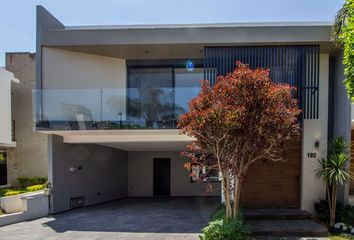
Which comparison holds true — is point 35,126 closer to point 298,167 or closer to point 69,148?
point 69,148

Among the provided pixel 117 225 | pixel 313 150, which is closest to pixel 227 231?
pixel 117 225

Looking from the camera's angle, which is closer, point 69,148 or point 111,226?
point 111,226

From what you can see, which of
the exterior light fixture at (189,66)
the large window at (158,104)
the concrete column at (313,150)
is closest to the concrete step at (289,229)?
the concrete column at (313,150)

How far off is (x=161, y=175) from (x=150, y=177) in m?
0.65

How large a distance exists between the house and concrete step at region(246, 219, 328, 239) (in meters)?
1.51

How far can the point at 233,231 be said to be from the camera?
22.7 ft

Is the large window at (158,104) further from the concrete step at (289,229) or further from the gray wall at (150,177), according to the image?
the gray wall at (150,177)

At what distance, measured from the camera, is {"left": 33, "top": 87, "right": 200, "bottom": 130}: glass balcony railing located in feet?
34.3

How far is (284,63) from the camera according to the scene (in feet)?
34.0

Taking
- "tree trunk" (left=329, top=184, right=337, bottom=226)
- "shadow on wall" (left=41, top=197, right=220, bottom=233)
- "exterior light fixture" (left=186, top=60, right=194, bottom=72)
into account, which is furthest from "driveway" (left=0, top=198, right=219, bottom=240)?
"exterior light fixture" (left=186, top=60, right=194, bottom=72)

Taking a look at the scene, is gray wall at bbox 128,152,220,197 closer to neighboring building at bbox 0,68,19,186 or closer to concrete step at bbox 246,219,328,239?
neighboring building at bbox 0,68,19,186

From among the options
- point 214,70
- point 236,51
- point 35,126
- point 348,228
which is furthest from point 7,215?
point 348,228

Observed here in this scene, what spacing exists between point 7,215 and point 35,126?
3027 mm

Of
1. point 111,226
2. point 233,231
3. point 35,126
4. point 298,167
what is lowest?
point 111,226
